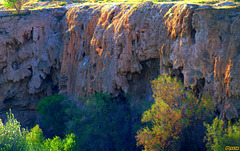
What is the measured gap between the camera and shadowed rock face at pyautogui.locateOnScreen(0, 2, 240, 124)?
13.4 meters

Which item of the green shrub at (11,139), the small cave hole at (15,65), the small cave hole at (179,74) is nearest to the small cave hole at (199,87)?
the small cave hole at (179,74)

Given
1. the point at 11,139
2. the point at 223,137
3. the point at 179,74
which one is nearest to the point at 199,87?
the point at 179,74

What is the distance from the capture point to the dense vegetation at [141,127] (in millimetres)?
11773

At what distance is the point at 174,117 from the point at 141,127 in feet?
8.62

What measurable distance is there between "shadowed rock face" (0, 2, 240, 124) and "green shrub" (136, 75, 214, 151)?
862 millimetres

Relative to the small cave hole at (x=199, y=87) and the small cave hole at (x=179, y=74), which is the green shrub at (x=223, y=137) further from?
the small cave hole at (x=179, y=74)

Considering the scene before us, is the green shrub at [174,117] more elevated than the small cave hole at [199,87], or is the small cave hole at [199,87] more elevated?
the small cave hole at [199,87]

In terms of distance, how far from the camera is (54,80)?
2839 centimetres

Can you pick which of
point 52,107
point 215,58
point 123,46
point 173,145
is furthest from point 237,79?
point 52,107

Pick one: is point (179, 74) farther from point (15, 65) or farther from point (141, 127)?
point (15, 65)

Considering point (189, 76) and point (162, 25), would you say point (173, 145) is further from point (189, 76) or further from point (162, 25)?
point (162, 25)

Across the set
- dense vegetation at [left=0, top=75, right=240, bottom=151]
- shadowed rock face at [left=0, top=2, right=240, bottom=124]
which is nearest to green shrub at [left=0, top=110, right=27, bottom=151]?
dense vegetation at [left=0, top=75, right=240, bottom=151]

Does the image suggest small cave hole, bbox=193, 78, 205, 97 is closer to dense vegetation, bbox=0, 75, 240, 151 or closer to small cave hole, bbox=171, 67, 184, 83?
dense vegetation, bbox=0, 75, 240, 151

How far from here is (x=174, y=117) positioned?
525 inches
